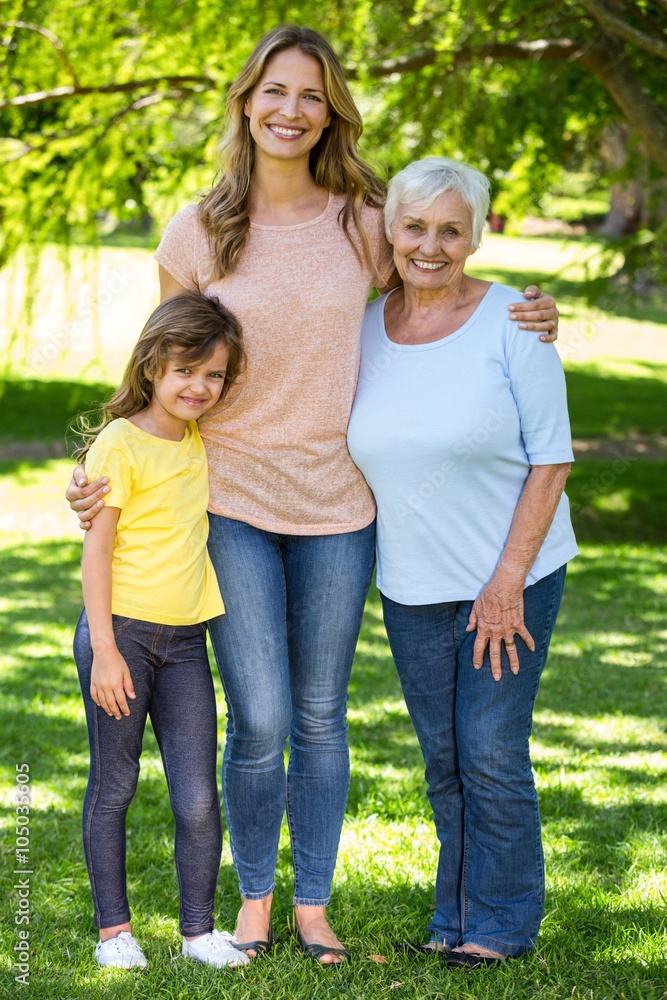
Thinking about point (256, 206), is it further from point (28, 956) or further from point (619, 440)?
point (619, 440)

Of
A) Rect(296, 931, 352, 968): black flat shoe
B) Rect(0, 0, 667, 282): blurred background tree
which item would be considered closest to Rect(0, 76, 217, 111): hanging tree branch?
Rect(0, 0, 667, 282): blurred background tree

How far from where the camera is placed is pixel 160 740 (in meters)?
2.77

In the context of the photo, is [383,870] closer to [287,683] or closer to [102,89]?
[287,683]

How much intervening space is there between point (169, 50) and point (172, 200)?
1046 mm

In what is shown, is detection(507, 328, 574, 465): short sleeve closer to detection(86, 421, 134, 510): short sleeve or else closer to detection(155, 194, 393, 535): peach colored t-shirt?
detection(155, 194, 393, 535): peach colored t-shirt

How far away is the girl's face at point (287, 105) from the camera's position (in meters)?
2.76

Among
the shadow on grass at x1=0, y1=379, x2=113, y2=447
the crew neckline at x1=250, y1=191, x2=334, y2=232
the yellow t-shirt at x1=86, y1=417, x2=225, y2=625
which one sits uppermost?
the crew neckline at x1=250, y1=191, x2=334, y2=232

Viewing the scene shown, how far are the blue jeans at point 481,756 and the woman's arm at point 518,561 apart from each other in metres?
0.06

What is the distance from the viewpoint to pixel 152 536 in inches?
104

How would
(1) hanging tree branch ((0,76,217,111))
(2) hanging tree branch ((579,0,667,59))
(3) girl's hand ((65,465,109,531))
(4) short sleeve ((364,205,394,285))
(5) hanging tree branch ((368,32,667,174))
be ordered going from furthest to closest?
(1) hanging tree branch ((0,76,217,111)) → (5) hanging tree branch ((368,32,667,174)) → (2) hanging tree branch ((579,0,667,59)) → (4) short sleeve ((364,205,394,285)) → (3) girl's hand ((65,465,109,531))

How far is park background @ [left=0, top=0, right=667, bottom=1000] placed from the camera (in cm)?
291

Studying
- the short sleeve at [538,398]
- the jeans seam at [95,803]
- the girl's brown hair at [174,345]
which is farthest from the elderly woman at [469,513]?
the jeans seam at [95,803]

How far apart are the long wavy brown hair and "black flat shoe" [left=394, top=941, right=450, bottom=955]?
1.78 metres

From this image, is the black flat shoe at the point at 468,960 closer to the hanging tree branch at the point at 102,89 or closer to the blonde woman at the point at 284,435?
the blonde woman at the point at 284,435
